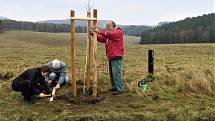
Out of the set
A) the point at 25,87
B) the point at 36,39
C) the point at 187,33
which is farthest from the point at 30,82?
the point at 187,33

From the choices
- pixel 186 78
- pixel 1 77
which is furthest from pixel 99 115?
pixel 1 77

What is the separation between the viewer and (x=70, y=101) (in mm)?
9883

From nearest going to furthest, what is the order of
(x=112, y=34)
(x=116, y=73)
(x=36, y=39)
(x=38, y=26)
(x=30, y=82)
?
1. (x=30, y=82)
2. (x=112, y=34)
3. (x=116, y=73)
4. (x=36, y=39)
5. (x=38, y=26)

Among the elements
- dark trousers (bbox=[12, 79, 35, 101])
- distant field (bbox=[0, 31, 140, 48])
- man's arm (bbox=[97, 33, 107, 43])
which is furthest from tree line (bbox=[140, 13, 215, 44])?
dark trousers (bbox=[12, 79, 35, 101])

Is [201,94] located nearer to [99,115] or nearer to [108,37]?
[108,37]

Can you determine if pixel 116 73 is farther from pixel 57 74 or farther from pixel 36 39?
pixel 36 39

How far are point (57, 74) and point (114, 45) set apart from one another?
1969mm

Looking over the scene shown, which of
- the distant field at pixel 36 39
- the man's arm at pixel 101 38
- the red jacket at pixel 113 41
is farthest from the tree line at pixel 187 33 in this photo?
the man's arm at pixel 101 38

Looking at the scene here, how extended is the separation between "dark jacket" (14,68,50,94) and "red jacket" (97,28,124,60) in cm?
185

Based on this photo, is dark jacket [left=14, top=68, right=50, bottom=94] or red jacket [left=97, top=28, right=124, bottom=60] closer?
dark jacket [left=14, top=68, right=50, bottom=94]

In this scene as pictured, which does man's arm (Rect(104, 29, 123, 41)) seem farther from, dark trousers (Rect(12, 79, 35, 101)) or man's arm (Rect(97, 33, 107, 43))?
dark trousers (Rect(12, 79, 35, 101))

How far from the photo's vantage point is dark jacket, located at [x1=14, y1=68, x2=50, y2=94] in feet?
32.3

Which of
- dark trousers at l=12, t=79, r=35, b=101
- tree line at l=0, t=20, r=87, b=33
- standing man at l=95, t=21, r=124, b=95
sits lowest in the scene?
dark trousers at l=12, t=79, r=35, b=101

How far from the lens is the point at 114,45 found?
34.6 ft
